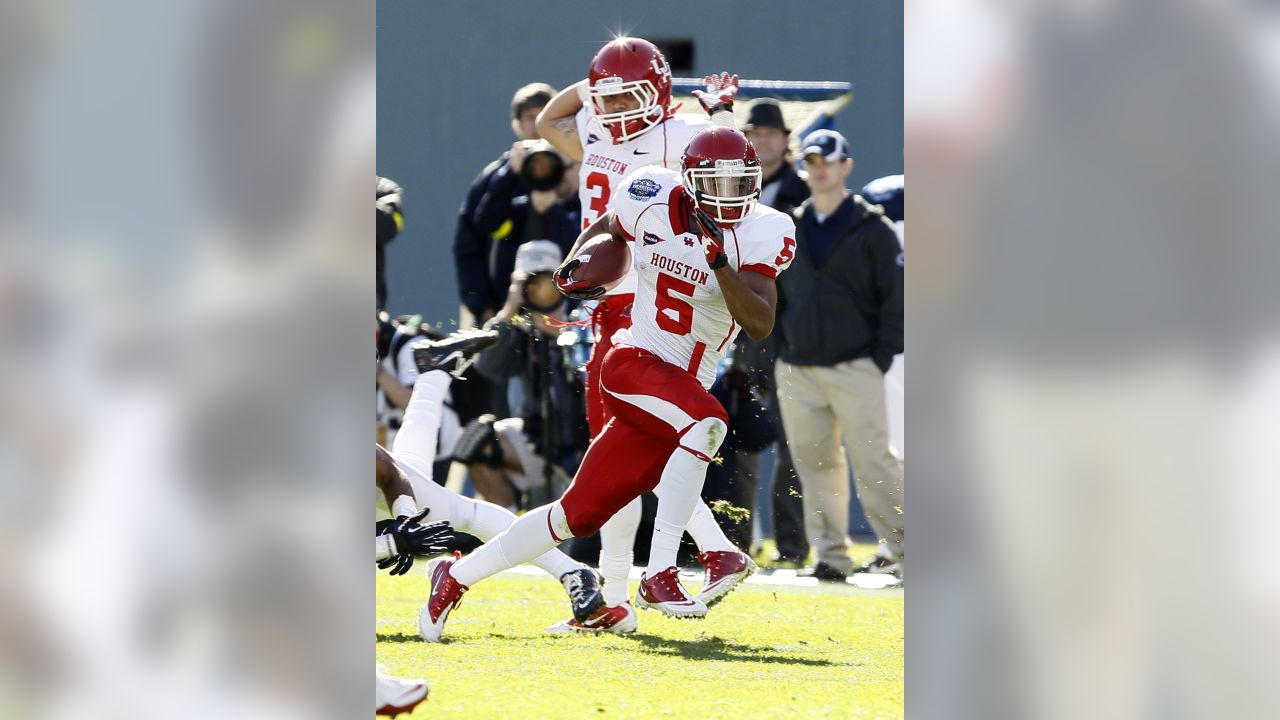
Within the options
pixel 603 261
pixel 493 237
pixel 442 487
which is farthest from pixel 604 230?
pixel 493 237

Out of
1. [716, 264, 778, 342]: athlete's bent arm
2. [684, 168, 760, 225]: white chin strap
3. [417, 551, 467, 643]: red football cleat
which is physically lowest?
[417, 551, 467, 643]: red football cleat

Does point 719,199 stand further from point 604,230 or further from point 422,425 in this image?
point 422,425

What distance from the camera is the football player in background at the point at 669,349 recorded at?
5.30 metres

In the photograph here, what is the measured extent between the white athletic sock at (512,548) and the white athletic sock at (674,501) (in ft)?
1.03

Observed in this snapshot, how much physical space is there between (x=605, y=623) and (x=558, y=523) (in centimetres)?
64

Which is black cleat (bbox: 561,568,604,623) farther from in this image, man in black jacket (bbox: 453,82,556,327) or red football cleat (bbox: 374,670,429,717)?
red football cleat (bbox: 374,670,429,717)

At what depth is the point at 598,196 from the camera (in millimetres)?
6453

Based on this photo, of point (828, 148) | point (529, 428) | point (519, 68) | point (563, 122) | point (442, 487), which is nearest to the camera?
point (442, 487)

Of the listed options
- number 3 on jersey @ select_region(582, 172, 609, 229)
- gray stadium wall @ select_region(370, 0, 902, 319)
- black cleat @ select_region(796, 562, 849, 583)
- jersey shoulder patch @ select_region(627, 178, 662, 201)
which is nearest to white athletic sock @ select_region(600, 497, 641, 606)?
number 3 on jersey @ select_region(582, 172, 609, 229)

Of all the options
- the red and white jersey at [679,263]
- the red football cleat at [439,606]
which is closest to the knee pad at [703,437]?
the red and white jersey at [679,263]

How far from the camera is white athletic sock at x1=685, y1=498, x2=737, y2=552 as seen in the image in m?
5.85

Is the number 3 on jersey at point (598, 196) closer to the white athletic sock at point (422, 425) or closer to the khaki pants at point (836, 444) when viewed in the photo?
the white athletic sock at point (422, 425)

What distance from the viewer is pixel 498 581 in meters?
7.82
